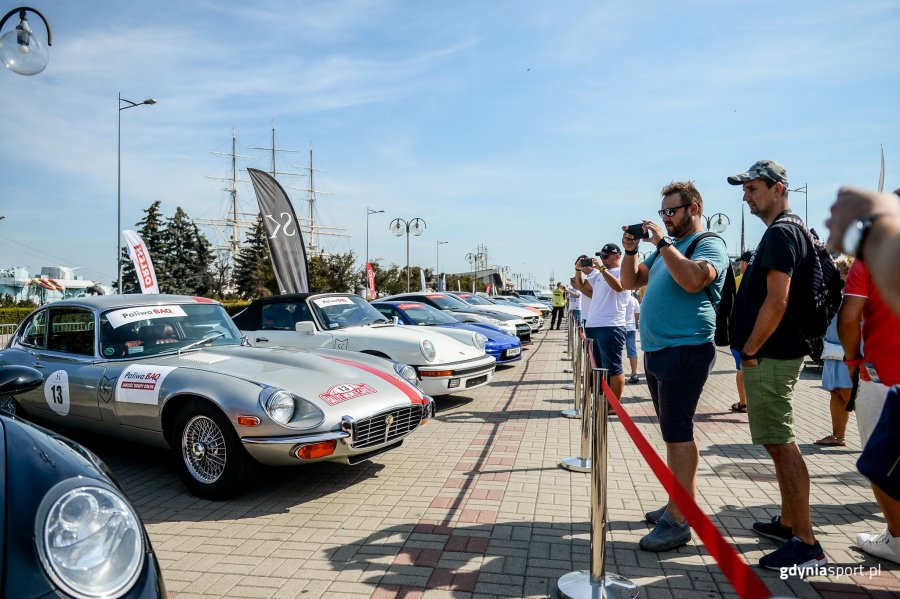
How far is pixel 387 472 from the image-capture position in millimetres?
4848

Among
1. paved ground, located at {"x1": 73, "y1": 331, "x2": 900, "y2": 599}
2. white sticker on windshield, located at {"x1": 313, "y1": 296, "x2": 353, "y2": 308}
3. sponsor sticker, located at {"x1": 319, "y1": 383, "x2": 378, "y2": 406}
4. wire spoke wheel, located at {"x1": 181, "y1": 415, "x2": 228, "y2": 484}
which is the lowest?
paved ground, located at {"x1": 73, "y1": 331, "x2": 900, "y2": 599}

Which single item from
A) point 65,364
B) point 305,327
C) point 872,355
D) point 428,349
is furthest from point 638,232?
point 65,364

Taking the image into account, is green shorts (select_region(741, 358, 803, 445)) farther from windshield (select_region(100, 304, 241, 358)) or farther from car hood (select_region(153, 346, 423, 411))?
windshield (select_region(100, 304, 241, 358))

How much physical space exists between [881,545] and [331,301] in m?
6.20

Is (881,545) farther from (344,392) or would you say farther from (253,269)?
(253,269)

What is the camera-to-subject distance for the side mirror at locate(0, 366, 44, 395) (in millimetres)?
2564

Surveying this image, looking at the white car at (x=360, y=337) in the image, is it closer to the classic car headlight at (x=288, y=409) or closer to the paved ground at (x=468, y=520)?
the paved ground at (x=468, y=520)

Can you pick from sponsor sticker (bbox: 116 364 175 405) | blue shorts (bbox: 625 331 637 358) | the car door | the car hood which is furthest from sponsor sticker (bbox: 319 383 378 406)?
blue shorts (bbox: 625 331 637 358)

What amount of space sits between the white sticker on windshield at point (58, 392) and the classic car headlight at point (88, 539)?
372 centimetres

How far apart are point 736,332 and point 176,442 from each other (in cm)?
372

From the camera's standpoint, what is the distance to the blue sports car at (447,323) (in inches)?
389

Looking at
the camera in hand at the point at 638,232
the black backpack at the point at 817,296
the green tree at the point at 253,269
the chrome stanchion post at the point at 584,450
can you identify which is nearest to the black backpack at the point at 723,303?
the camera in hand at the point at 638,232

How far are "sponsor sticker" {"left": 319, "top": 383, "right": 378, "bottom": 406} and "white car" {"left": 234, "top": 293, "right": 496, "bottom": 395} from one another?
250 cm

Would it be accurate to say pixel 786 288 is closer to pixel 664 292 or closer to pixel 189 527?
pixel 664 292
